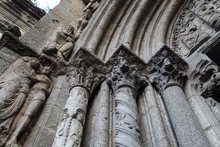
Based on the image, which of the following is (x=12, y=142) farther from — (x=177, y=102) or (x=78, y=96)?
(x=177, y=102)

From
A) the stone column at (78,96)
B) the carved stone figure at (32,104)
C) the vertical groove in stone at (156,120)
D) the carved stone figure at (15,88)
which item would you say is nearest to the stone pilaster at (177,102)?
the vertical groove in stone at (156,120)

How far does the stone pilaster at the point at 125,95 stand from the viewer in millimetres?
2077

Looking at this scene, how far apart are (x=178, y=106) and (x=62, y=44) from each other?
2.27m

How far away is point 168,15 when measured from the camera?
4.59m

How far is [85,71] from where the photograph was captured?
3131 mm

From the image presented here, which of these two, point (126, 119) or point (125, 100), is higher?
point (125, 100)

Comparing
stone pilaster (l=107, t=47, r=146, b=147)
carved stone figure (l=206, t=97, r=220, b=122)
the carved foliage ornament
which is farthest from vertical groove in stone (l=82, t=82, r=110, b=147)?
the carved foliage ornament

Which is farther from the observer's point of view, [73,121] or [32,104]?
[32,104]

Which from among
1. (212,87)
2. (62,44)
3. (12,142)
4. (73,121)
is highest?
(62,44)

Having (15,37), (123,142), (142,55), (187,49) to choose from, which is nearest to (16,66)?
(15,37)

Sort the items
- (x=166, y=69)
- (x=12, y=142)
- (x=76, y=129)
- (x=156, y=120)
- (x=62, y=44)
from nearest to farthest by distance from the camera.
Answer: (x=12, y=142) → (x=76, y=129) → (x=156, y=120) → (x=166, y=69) → (x=62, y=44)

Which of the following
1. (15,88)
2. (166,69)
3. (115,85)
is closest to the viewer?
(15,88)

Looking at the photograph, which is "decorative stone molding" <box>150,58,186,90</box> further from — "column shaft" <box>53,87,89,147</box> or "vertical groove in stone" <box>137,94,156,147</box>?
"column shaft" <box>53,87,89,147</box>

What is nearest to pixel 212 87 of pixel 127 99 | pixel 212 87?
pixel 212 87
